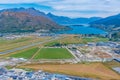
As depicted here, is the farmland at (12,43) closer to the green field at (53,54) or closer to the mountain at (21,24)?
the green field at (53,54)

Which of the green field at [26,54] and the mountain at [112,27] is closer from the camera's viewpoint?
the green field at [26,54]

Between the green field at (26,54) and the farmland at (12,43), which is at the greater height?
the farmland at (12,43)

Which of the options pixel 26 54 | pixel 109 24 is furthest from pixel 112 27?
pixel 26 54

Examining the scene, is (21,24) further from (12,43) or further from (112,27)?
(12,43)

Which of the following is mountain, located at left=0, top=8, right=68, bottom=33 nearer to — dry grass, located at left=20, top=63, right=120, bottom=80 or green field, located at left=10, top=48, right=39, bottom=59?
green field, located at left=10, top=48, right=39, bottom=59

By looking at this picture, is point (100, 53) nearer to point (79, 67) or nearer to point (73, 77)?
point (79, 67)

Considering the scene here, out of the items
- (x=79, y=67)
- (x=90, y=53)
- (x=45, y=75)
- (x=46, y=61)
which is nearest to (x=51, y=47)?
(x=90, y=53)

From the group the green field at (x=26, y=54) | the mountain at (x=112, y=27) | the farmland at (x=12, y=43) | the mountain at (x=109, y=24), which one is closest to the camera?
the green field at (x=26, y=54)

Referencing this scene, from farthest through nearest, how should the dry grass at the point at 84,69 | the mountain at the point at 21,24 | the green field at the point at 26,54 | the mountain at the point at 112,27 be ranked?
the mountain at the point at 21,24 → the mountain at the point at 112,27 → the green field at the point at 26,54 → the dry grass at the point at 84,69

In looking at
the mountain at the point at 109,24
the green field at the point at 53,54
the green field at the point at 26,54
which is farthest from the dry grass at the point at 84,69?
the mountain at the point at 109,24
